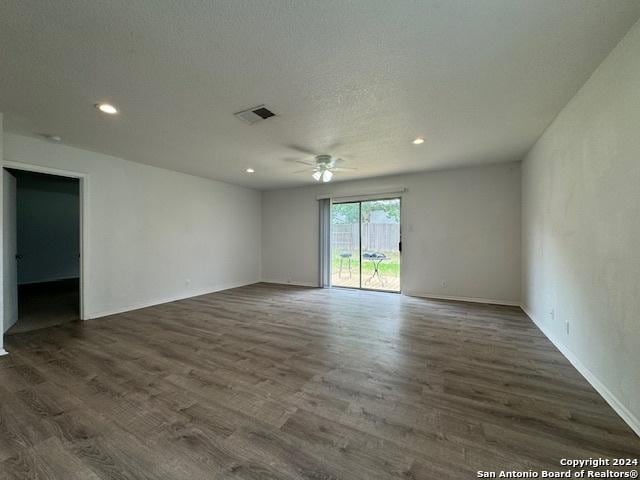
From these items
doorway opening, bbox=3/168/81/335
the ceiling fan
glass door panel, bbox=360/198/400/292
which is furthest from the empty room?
glass door panel, bbox=360/198/400/292

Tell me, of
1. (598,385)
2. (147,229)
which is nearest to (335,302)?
(598,385)

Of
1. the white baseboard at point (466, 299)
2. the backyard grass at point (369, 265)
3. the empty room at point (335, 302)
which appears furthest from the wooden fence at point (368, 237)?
the empty room at point (335, 302)

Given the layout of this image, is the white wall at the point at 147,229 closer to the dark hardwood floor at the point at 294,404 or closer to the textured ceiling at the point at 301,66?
the textured ceiling at the point at 301,66

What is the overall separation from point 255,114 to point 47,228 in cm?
835

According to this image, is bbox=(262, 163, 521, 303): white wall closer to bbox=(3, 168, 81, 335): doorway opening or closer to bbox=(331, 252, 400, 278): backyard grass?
bbox=(331, 252, 400, 278): backyard grass

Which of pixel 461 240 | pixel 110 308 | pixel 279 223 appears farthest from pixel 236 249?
pixel 461 240

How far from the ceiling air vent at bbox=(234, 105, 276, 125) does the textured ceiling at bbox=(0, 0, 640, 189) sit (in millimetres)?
89

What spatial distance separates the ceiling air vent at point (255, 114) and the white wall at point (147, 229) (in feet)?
9.54

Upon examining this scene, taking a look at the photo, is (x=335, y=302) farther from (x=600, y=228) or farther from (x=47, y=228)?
(x=47, y=228)

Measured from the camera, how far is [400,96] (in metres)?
2.42

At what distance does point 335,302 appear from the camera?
4977 millimetres

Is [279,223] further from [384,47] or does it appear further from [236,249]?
[384,47]

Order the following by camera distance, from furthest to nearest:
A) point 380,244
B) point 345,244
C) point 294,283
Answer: point 294,283 < point 345,244 < point 380,244

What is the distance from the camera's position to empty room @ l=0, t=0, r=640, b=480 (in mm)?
1516
